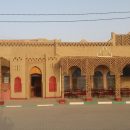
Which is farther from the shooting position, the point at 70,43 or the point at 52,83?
the point at 70,43

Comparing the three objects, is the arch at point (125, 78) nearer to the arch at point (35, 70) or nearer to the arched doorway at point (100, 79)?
the arched doorway at point (100, 79)

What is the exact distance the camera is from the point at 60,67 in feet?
91.8

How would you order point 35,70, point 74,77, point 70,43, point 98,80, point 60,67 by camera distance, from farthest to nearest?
point 70,43
point 98,80
point 74,77
point 35,70
point 60,67

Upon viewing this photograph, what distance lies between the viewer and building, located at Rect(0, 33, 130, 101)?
26.5 m

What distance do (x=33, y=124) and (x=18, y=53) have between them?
53.8 ft

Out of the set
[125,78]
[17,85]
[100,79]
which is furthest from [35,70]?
[125,78]

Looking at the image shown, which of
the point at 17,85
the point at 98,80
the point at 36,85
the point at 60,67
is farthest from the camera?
the point at 98,80

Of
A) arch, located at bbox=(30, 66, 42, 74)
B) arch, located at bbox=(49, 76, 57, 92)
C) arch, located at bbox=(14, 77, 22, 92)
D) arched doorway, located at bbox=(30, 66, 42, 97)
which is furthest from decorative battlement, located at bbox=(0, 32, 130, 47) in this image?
arch, located at bbox=(14, 77, 22, 92)

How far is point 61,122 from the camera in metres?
14.1

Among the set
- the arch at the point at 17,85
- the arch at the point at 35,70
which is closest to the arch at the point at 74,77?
the arch at the point at 35,70

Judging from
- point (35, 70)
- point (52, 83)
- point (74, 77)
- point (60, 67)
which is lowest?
point (52, 83)

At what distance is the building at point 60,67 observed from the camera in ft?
86.9

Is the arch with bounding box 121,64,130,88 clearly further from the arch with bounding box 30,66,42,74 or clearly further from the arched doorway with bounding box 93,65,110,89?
the arch with bounding box 30,66,42,74

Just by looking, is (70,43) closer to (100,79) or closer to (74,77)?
(74,77)
